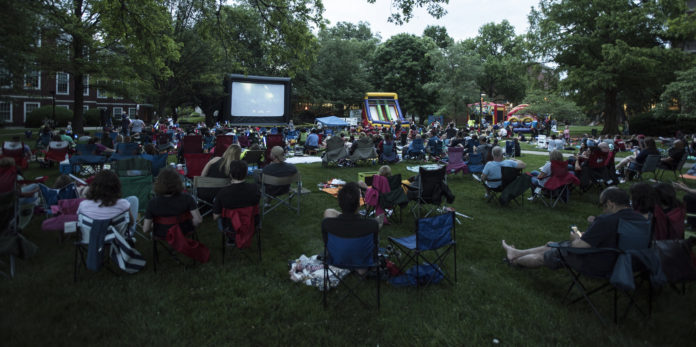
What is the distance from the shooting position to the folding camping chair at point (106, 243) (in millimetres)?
3637

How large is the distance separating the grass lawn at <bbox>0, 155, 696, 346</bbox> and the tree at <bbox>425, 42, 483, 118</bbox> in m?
28.2

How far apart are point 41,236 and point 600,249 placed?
6401 mm

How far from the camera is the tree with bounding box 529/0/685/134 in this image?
2203 centimetres

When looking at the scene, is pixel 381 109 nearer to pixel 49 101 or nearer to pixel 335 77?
pixel 335 77

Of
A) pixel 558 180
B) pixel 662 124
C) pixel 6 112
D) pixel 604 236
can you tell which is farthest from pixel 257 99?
pixel 662 124

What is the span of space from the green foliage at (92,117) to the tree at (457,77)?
2655 cm

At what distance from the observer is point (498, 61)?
4691cm

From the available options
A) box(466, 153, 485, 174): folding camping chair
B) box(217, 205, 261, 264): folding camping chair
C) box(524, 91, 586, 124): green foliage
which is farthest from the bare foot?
box(524, 91, 586, 124): green foliage

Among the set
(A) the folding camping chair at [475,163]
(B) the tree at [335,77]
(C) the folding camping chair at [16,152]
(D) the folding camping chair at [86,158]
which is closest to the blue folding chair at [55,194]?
(D) the folding camping chair at [86,158]

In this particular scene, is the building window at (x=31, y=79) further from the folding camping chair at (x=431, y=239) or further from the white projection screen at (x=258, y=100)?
the folding camping chair at (x=431, y=239)

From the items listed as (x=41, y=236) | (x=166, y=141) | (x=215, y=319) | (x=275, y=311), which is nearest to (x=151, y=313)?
(x=215, y=319)

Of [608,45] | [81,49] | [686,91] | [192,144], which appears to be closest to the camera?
[192,144]

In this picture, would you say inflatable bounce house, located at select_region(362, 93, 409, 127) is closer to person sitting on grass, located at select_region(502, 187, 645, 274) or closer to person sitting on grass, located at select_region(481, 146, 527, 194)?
person sitting on grass, located at select_region(481, 146, 527, 194)

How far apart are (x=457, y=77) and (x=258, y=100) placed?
1705 cm
